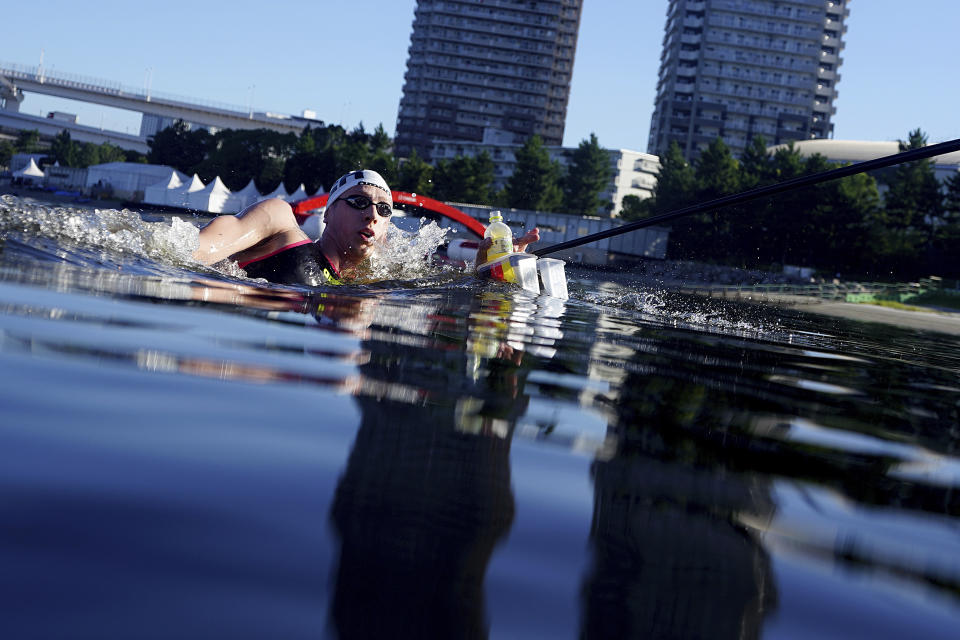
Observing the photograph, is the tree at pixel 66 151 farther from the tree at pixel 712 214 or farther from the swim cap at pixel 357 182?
the swim cap at pixel 357 182

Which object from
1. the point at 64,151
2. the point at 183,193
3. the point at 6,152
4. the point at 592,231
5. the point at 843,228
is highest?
the point at 64,151

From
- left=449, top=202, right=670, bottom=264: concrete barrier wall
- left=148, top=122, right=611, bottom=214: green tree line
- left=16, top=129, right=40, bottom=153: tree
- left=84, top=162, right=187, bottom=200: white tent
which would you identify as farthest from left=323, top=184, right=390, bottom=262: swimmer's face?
left=16, top=129, right=40, bottom=153: tree

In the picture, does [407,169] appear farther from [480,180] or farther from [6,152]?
[6,152]

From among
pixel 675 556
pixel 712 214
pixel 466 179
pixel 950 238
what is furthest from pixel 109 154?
pixel 675 556

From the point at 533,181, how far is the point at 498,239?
55171 mm

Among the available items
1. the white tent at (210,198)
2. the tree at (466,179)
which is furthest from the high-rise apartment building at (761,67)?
the white tent at (210,198)

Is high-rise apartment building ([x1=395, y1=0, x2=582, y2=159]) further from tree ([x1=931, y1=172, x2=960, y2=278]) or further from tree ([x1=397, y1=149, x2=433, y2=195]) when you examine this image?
tree ([x1=931, y1=172, x2=960, y2=278])

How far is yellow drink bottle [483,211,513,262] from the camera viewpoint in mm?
8734

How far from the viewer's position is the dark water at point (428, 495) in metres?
0.82

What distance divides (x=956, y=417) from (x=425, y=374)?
207cm

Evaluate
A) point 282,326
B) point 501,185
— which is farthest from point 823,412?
point 501,185

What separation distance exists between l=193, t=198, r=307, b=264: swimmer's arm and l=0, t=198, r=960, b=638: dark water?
3.19 meters

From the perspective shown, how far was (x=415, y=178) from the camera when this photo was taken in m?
65.4

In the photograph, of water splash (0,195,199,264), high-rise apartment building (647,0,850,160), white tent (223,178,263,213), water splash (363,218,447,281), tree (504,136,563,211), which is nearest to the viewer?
water splash (0,195,199,264)
